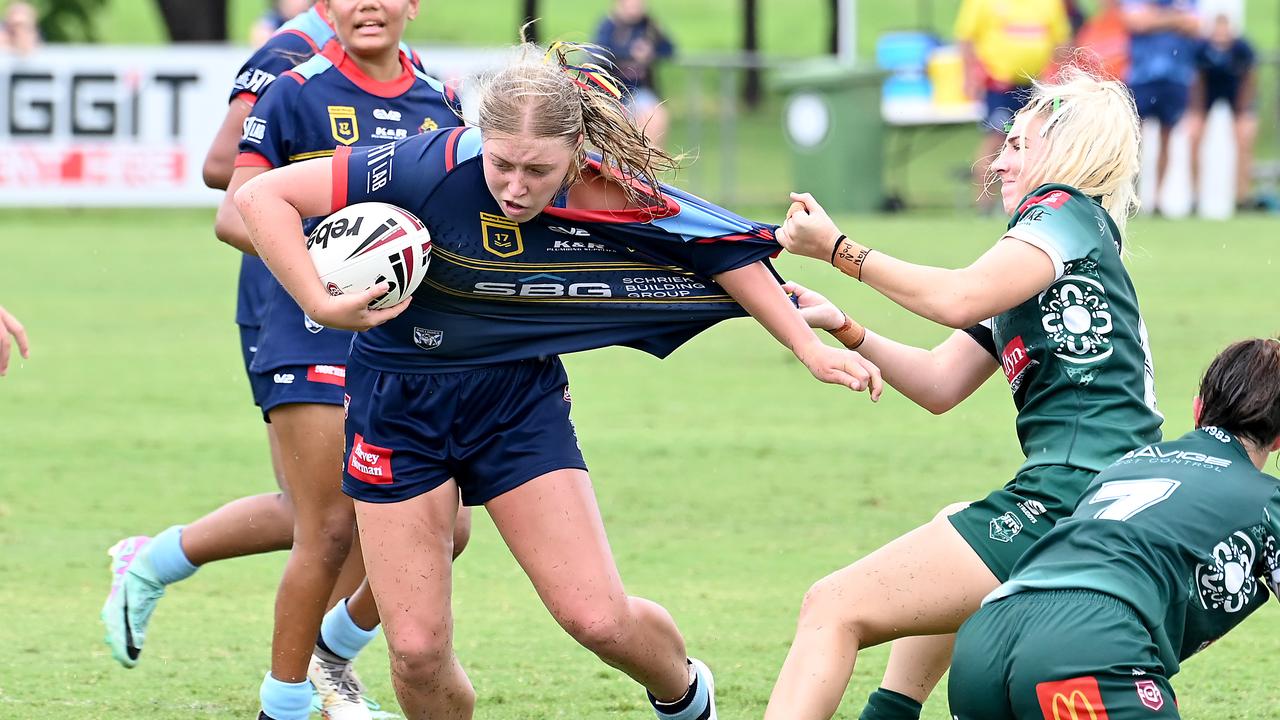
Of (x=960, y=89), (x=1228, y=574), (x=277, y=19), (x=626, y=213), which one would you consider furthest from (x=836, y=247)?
(x=960, y=89)

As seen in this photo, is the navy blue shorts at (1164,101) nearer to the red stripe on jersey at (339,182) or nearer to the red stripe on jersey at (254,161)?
the red stripe on jersey at (254,161)

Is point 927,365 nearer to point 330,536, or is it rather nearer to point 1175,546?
point 1175,546

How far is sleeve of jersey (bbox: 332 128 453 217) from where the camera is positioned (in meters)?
4.54

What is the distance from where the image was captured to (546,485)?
4.61m

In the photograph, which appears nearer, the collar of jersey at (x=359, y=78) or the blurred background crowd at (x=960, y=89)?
the collar of jersey at (x=359, y=78)

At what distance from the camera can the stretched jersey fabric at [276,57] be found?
5609 mm

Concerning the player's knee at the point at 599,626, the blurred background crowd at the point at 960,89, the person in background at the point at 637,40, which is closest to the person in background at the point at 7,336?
the player's knee at the point at 599,626

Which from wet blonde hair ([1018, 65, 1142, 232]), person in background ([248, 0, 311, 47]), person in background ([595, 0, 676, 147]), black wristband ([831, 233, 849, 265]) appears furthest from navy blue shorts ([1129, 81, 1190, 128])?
black wristband ([831, 233, 849, 265])

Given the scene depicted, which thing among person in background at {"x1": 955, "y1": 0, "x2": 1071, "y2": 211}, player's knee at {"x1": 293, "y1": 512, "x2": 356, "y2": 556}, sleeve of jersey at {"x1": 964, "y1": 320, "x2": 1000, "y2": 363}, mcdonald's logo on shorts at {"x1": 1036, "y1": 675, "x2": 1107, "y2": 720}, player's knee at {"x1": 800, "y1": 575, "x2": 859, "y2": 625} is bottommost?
person in background at {"x1": 955, "y1": 0, "x2": 1071, "y2": 211}

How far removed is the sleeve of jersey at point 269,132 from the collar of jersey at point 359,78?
0.62ft

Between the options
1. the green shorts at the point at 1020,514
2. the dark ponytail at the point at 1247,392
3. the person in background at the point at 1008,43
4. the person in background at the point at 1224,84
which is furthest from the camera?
the person in background at the point at 1224,84

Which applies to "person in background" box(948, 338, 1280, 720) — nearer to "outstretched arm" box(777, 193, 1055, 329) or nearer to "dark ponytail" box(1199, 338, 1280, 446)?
"dark ponytail" box(1199, 338, 1280, 446)

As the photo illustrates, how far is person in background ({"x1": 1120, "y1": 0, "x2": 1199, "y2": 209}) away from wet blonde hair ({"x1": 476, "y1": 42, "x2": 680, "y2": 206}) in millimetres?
14575

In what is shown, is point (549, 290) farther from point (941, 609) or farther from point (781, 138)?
point (781, 138)
